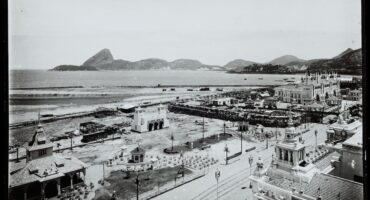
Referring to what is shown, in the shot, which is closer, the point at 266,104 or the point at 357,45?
the point at 357,45

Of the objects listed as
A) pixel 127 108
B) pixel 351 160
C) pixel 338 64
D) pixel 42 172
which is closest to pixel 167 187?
pixel 127 108

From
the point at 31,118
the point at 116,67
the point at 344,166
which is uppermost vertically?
the point at 116,67

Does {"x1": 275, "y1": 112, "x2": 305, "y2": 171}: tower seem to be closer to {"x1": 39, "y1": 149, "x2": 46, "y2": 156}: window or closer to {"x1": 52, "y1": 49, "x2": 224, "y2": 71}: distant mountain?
{"x1": 52, "y1": 49, "x2": 224, "y2": 71}: distant mountain

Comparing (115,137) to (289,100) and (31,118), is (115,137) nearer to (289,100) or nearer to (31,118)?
(31,118)

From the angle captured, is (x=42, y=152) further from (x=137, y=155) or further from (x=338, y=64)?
(x=338, y=64)

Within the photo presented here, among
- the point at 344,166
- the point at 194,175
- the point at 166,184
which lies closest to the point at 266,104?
the point at 344,166

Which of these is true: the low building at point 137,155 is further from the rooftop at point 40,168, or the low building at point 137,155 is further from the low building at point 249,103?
the low building at point 249,103

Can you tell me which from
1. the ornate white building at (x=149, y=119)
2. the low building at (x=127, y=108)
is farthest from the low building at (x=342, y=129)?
the low building at (x=127, y=108)
